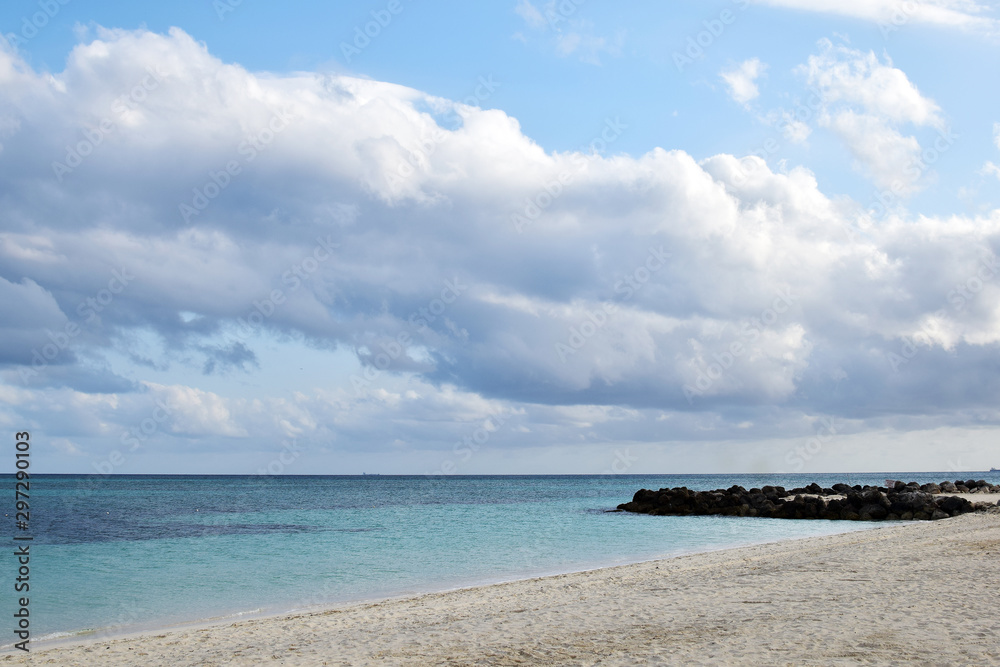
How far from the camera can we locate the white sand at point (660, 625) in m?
9.60

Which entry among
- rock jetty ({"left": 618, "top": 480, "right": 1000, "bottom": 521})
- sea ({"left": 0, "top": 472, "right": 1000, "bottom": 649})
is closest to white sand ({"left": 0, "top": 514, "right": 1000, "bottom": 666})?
sea ({"left": 0, "top": 472, "right": 1000, "bottom": 649})

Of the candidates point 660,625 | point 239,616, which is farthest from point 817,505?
point 239,616

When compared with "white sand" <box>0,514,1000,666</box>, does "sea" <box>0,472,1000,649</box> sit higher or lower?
lower

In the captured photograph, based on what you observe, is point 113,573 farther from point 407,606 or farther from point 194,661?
point 194,661

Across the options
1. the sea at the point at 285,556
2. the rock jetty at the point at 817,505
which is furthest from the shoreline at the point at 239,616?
the rock jetty at the point at 817,505

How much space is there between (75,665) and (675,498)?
147 feet

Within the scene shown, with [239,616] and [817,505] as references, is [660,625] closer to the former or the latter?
[239,616]

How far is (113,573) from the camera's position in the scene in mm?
21828

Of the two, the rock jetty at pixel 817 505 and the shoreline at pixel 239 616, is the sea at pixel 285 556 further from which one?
the rock jetty at pixel 817 505

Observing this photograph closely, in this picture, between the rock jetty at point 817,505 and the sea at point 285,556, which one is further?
the rock jetty at point 817,505

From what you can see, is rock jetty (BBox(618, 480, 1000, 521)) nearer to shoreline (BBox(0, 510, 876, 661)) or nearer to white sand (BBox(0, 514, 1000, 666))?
white sand (BBox(0, 514, 1000, 666))

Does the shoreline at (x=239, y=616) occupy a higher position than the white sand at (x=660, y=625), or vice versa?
the white sand at (x=660, y=625)

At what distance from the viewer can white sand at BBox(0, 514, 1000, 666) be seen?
960 cm

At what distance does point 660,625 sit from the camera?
11.5 m
